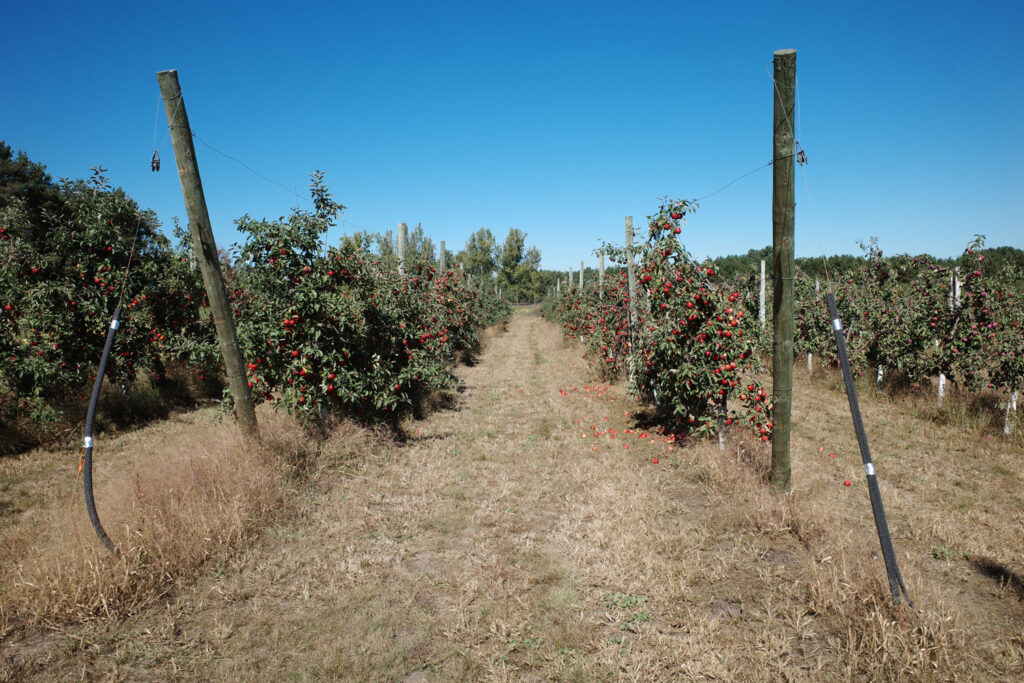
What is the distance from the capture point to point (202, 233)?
4.78 metres

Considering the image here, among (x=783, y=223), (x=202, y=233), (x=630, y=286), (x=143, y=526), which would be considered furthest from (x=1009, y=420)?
(x=202, y=233)

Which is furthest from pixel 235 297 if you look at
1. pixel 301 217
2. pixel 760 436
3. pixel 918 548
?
pixel 918 548

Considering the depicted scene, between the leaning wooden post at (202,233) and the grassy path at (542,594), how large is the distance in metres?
1.42

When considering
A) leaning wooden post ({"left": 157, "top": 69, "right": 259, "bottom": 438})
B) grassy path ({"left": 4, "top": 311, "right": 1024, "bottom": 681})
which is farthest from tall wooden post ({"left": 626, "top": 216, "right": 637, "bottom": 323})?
leaning wooden post ({"left": 157, "top": 69, "right": 259, "bottom": 438})

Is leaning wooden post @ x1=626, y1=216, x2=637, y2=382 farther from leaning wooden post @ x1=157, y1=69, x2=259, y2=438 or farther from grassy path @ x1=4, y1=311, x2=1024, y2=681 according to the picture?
leaning wooden post @ x1=157, y1=69, x2=259, y2=438

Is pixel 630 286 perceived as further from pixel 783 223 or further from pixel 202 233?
pixel 202 233

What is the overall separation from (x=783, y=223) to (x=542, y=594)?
3.67m

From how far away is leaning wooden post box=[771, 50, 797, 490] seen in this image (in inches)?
161

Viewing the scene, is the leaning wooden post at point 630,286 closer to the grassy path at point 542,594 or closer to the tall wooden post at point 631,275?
the tall wooden post at point 631,275

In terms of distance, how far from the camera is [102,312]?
26.0 feet

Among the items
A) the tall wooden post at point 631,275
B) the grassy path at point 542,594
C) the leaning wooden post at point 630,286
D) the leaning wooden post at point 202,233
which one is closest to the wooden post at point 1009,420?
the grassy path at point 542,594

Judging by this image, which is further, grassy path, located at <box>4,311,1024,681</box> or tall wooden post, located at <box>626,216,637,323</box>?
tall wooden post, located at <box>626,216,637,323</box>

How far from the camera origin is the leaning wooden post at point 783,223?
4086 mm

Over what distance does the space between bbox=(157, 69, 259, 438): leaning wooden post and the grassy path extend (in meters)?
1.42
